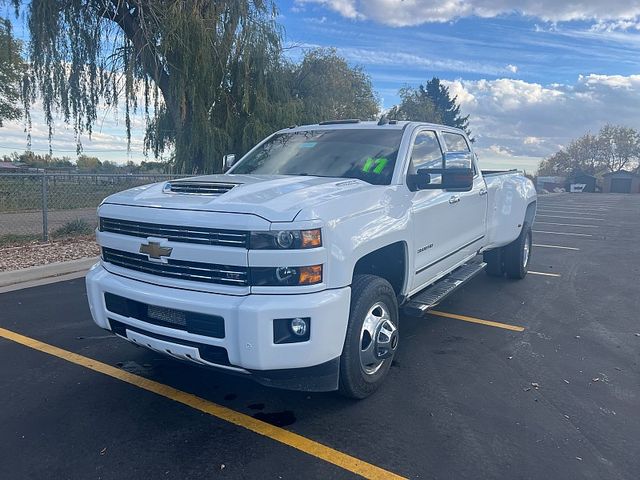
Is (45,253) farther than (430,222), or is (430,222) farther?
(45,253)

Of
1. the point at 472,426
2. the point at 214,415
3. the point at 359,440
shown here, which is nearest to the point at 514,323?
the point at 472,426

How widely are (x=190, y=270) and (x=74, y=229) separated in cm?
878

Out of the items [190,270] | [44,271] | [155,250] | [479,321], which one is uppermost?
[155,250]

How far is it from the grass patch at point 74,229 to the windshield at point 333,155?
695cm

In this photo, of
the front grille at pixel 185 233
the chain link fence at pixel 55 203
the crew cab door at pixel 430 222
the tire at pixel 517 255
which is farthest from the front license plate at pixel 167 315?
the chain link fence at pixel 55 203

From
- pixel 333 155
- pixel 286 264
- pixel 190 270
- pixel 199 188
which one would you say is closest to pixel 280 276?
pixel 286 264

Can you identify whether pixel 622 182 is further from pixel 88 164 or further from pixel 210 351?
pixel 210 351

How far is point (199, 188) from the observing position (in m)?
3.61

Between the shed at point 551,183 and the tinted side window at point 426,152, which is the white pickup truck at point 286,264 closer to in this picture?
the tinted side window at point 426,152

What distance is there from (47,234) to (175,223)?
8128mm

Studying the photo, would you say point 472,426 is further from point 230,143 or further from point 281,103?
point 281,103

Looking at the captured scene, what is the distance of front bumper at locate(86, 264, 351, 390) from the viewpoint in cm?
284

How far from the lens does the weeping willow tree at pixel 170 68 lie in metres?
11.6

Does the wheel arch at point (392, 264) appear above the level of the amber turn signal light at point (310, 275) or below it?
below
